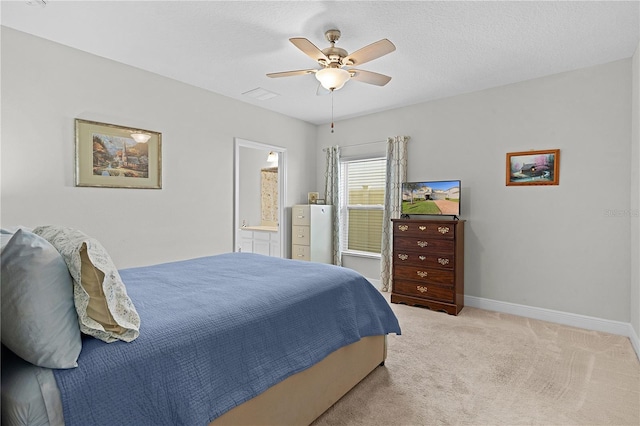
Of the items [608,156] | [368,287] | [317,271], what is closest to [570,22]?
[608,156]

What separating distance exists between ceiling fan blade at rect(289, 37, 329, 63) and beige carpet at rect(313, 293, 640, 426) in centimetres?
251

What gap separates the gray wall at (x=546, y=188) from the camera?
128 inches

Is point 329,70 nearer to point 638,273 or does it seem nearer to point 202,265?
point 202,265

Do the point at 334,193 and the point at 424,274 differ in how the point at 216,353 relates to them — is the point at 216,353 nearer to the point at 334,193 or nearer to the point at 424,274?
the point at 424,274

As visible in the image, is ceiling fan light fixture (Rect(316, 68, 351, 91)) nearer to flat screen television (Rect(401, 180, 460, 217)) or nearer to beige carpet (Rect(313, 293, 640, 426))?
flat screen television (Rect(401, 180, 460, 217))

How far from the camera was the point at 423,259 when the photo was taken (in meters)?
4.05

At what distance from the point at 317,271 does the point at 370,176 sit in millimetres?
3185

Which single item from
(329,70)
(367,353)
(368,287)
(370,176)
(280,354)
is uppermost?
(329,70)

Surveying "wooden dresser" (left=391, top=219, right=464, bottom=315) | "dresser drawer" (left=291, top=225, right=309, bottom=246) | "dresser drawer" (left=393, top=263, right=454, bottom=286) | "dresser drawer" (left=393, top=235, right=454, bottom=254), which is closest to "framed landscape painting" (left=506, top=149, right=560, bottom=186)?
"wooden dresser" (left=391, top=219, right=464, bottom=315)

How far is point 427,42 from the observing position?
9.37ft

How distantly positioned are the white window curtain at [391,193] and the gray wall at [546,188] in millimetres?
244

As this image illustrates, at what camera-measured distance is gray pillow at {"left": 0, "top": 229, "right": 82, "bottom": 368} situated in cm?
98

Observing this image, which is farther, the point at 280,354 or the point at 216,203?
the point at 216,203

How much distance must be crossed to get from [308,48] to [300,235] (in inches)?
121
